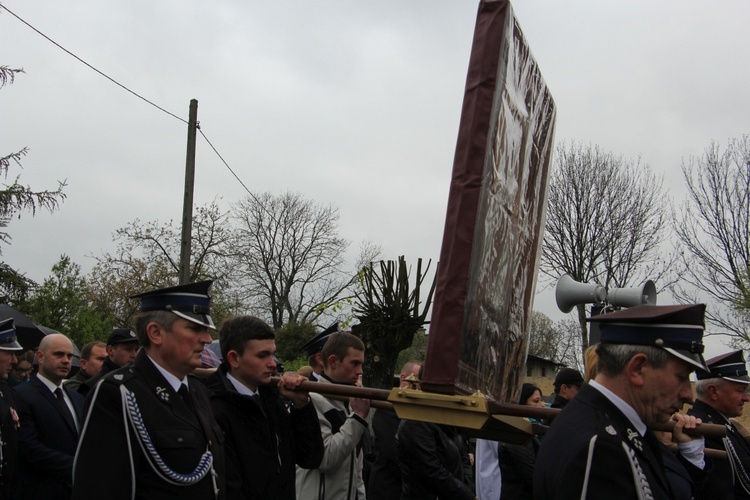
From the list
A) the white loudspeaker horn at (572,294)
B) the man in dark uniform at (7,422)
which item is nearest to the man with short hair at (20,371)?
the man in dark uniform at (7,422)

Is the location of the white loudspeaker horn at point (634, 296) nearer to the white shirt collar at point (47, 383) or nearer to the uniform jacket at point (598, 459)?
the uniform jacket at point (598, 459)

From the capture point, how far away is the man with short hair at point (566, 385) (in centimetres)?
720

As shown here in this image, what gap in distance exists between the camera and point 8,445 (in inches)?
201

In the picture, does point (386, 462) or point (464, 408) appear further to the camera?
point (386, 462)

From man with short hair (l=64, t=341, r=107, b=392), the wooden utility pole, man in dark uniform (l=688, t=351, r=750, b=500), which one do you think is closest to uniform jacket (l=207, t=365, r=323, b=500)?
man in dark uniform (l=688, t=351, r=750, b=500)

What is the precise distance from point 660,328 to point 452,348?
0.89 m

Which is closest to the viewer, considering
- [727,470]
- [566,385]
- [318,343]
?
[727,470]

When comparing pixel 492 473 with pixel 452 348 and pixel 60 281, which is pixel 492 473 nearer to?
pixel 452 348

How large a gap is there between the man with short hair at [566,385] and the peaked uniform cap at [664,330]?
451cm

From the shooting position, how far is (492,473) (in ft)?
22.4

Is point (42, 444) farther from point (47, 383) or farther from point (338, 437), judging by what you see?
point (338, 437)

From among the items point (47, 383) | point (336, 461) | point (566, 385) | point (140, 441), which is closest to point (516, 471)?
point (566, 385)

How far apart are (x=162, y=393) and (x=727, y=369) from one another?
3.66 metres

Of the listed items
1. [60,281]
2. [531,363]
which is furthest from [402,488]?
[531,363]
